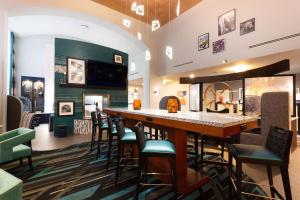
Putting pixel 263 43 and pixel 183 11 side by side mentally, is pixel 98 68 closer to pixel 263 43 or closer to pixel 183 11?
pixel 183 11

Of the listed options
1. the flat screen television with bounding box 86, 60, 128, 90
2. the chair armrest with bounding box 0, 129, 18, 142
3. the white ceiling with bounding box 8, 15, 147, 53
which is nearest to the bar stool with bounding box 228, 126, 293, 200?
the chair armrest with bounding box 0, 129, 18, 142

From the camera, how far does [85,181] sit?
7.98ft

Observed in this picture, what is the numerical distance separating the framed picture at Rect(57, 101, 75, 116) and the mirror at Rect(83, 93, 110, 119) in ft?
1.42

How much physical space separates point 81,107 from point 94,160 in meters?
3.44

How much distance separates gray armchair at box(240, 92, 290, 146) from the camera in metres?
3.15

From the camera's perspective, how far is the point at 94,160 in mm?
3270

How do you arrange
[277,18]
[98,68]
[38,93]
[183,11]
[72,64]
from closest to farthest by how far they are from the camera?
[277,18] → [183,11] → [72,64] → [98,68] → [38,93]

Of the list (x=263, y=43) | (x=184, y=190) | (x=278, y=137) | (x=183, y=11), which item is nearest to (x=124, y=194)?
(x=184, y=190)

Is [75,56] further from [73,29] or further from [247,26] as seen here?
[247,26]

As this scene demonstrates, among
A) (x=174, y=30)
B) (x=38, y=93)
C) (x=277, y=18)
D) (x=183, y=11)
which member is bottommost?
(x=38, y=93)

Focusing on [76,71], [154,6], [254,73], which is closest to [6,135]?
[76,71]

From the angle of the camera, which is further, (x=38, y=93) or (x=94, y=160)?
(x=38, y=93)

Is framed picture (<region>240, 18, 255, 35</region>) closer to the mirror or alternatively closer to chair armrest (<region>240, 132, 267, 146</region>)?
chair armrest (<region>240, 132, 267, 146</region>)

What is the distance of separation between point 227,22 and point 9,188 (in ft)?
17.1
